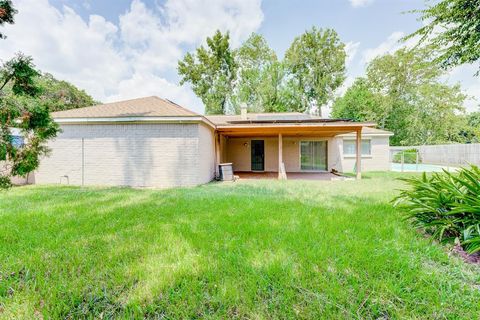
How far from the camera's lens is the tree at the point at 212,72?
83.5 feet

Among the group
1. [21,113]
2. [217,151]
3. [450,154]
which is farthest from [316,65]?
[21,113]

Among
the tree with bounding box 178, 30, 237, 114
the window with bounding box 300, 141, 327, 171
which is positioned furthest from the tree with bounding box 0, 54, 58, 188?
the tree with bounding box 178, 30, 237, 114

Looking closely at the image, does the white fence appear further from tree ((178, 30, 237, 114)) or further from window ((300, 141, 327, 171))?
tree ((178, 30, 237, 114))

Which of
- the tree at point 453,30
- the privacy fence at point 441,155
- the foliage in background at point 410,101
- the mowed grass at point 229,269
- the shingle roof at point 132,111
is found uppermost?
the foliage in background at point 410,101

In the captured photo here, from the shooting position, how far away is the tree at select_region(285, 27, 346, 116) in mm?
25984

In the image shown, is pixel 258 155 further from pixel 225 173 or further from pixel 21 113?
pixel 21 113

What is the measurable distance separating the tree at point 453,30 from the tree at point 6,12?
341 inches

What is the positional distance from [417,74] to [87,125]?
32.3 m

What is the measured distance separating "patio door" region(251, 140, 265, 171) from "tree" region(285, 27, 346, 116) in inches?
594

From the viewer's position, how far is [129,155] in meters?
8.47

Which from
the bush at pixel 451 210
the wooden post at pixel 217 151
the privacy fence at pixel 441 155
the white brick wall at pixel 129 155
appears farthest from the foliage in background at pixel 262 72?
the bush at pixel 451 210

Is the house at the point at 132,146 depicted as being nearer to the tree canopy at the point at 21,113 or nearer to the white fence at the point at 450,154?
the tree canopy at the point at 21,113

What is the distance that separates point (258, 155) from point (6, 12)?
12.6 meters

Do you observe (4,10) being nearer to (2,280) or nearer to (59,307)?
(2,280)
